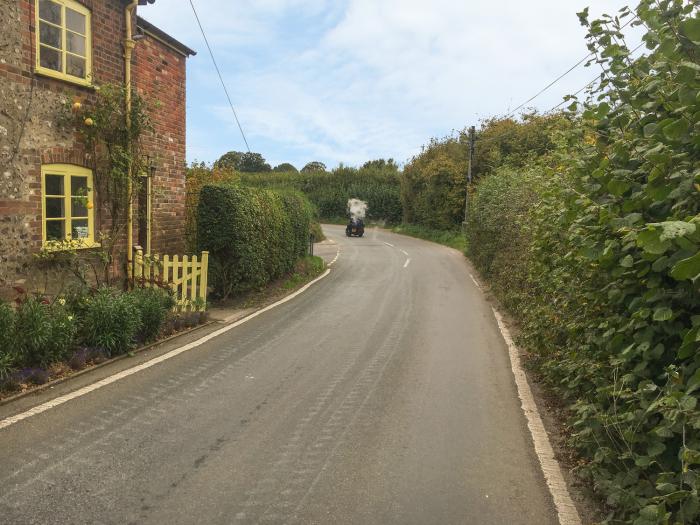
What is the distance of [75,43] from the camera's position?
9.16 metres

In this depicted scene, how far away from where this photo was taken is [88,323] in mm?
7535

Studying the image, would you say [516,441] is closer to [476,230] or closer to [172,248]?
[172,248]

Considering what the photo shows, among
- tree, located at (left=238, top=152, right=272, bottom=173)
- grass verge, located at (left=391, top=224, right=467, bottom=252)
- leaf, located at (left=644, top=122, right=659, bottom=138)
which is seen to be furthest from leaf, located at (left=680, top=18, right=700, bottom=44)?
tree, located at (left=238, top=152, right=272, bottom=173)

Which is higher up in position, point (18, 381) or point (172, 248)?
point (172, 248)

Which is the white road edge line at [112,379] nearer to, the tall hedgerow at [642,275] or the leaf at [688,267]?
the tall hedgerow at [642,275]

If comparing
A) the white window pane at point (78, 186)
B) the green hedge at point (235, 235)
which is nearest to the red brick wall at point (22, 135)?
the white window pane at point (78, 186)

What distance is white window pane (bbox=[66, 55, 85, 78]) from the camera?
29.5 feet

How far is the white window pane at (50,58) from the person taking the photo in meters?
8.41

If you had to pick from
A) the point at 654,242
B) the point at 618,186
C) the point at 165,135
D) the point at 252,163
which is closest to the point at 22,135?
the point at 165,135

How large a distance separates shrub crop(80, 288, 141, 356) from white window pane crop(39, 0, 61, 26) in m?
4.27

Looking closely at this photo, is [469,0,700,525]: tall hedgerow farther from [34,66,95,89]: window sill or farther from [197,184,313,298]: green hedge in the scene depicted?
[197,184,313,298]: green hedge

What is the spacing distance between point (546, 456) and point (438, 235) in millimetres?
31887

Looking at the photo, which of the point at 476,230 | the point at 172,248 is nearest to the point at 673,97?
the point at 172,248

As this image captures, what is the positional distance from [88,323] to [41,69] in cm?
385
